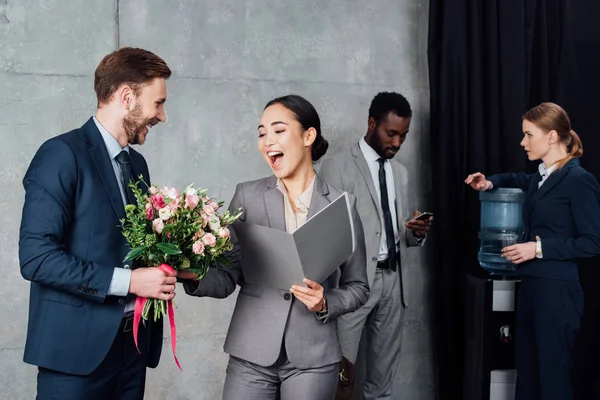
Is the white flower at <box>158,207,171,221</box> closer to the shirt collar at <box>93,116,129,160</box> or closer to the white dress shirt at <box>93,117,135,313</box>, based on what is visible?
the white dress shirt at <box>93,117,135,313</box>

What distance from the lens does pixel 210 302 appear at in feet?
13.3

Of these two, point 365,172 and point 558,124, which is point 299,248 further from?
point 558,124

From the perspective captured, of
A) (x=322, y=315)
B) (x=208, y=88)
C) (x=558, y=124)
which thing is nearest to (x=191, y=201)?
(x=322, y=315)

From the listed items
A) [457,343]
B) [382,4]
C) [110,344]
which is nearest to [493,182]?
[457,343]

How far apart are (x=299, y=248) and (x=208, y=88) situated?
2.16 m

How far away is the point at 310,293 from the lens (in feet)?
7.10

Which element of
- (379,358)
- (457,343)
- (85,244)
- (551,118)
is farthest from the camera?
(457,343)

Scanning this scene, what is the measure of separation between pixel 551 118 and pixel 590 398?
7.25 feet

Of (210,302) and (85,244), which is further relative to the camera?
(210,302)

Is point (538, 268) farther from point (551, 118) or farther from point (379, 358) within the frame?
point (379, 358)

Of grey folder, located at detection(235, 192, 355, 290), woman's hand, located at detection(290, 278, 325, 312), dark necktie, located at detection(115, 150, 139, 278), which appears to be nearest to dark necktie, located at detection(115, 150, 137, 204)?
dark necktie, located at detection(115, 150, 139, 278)

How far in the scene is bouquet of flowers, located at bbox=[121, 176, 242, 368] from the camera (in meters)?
1.99

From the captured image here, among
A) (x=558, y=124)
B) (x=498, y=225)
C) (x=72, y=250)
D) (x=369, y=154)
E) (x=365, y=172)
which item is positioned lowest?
(x=498, y=225)

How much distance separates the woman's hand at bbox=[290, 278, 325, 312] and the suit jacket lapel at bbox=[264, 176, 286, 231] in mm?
244
